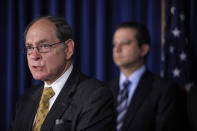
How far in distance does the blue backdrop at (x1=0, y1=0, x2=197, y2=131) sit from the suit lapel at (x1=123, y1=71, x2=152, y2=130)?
1125mm

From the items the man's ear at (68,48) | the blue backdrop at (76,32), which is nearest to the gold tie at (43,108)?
the man's ear at (68,48)

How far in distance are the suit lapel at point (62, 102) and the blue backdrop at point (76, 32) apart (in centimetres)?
225

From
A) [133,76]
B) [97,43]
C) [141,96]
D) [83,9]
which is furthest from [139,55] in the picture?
[83,9]

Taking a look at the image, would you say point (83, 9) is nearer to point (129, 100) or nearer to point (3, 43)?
point (3, 43)

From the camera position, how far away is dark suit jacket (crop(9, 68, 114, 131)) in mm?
1433

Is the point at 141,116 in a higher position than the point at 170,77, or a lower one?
lower

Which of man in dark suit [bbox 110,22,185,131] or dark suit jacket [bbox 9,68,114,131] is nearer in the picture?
dark suit jacket [bbox 9,68,114,131]

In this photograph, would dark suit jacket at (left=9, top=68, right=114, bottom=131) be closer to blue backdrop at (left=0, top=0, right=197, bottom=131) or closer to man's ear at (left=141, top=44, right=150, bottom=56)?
man's ear at (left=141, top=44, right=150, bottom=56)

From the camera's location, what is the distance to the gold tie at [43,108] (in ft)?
5.22

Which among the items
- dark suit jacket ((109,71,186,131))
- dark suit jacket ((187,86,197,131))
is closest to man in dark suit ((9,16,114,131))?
dark suit jacket ((109,71,186,131))

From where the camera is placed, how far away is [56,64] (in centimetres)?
163

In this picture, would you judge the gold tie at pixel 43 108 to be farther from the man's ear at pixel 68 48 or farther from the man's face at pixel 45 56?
the man's ear at pixel 68 48

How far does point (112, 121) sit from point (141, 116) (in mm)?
1210

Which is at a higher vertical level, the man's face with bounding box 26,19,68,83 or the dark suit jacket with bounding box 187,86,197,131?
the man's face with bounding box 26,19,68,83
